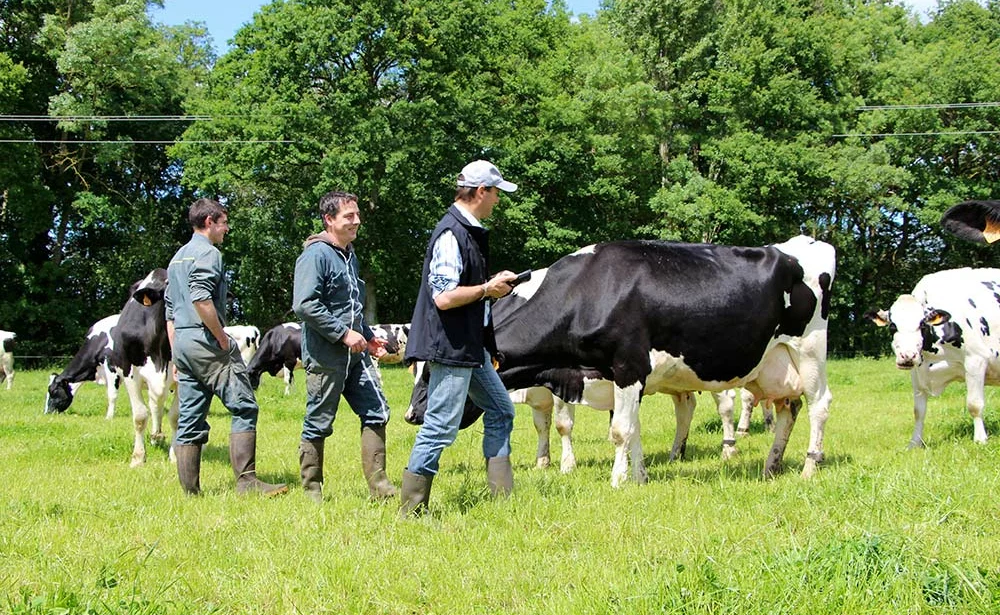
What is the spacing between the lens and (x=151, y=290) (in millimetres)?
8141

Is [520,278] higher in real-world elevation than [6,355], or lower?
higher

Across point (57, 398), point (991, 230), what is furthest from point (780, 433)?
point (57, 398)

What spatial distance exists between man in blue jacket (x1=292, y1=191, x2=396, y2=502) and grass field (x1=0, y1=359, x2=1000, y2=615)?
345 millimetres

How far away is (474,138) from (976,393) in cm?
2361

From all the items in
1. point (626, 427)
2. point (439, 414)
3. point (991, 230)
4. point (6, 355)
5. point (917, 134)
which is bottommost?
point (6, 355)

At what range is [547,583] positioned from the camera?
13.7 feet

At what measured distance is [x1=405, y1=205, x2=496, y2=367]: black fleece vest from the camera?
5.38m

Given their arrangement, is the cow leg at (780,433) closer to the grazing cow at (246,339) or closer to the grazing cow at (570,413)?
the grazing cow at (570,413)

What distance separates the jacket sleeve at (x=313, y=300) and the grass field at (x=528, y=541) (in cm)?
124

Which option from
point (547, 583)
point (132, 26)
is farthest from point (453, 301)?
point (132, 26)

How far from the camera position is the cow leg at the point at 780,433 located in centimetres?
764

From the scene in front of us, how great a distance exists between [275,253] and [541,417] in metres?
27.2

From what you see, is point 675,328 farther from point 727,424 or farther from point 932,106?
point 932,106

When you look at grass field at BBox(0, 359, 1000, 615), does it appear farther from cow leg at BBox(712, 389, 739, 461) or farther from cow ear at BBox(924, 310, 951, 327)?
cow ear at BBox(924, 310, 951, 327)
